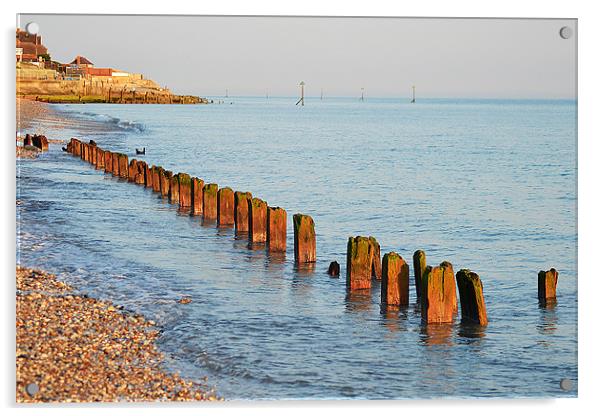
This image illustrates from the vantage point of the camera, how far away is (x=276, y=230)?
12.6m

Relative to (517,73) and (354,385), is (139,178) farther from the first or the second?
(354,385)

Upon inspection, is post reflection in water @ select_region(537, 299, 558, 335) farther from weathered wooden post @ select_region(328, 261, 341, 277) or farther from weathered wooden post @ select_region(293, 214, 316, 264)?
weathered wooden post @ select_region(293, 214, 316, 264)

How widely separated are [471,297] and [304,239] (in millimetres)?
2905

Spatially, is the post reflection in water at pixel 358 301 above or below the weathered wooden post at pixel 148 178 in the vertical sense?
below

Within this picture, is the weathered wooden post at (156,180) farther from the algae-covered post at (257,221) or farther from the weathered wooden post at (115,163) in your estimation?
the algae-covered post at (257,221)

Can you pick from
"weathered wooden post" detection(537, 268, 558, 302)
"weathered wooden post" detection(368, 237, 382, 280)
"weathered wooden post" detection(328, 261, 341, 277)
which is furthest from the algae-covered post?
"weathered wooden post" detection(537, 268, 558, 302)

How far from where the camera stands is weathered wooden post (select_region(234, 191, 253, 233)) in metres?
13.4

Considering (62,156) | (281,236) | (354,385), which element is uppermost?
(62,156)

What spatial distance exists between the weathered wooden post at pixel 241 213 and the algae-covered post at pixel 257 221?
0.42 m

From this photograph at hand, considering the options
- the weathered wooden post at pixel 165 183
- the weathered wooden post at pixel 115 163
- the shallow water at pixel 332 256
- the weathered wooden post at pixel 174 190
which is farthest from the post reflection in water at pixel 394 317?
the weathered wooden post at pixel 115 163

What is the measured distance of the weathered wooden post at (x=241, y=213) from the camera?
43.8 ft

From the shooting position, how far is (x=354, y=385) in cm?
838

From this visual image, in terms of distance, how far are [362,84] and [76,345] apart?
461cm

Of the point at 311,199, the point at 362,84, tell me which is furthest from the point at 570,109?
the point at 311,199
